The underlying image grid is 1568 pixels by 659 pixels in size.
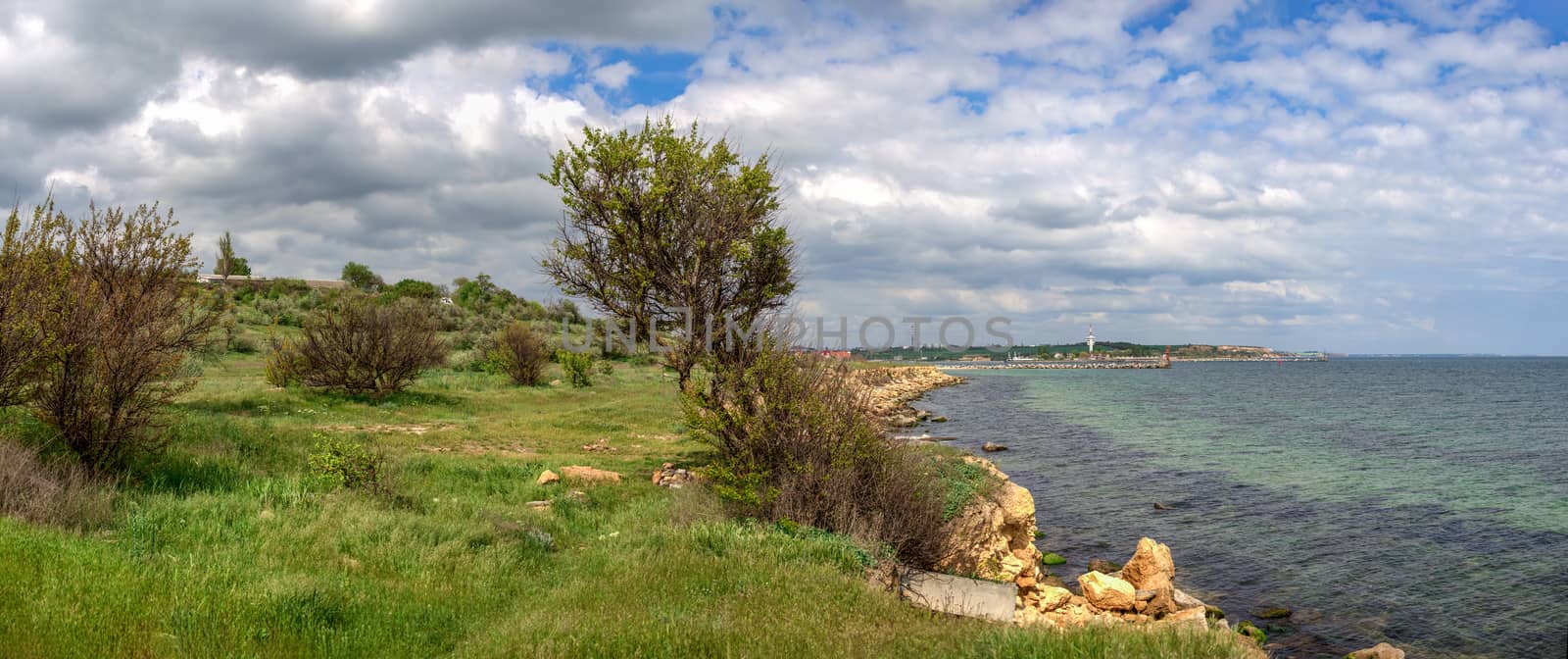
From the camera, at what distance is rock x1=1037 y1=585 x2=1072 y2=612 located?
13.3m

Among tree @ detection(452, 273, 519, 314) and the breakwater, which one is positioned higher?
tree @ detection(452, 273, 519, 314)

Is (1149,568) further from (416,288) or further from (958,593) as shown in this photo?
(416,288)

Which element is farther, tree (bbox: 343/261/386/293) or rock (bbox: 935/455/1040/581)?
tree (bbox: 343/261/386/293)

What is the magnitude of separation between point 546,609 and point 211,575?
3.12 meters

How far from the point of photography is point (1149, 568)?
1429cm

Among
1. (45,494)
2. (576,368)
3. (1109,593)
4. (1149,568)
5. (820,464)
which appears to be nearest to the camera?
(45,494)

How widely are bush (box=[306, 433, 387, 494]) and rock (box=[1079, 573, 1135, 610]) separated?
455 inches

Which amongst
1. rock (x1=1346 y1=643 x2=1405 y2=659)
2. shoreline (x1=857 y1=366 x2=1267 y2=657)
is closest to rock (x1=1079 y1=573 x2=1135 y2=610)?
shoreline (x1=857 y1=366 x2=1267 y2=657)

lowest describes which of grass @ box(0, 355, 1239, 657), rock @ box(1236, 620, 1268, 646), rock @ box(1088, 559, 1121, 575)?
rock @ box(1236, 620, 1268, 646)

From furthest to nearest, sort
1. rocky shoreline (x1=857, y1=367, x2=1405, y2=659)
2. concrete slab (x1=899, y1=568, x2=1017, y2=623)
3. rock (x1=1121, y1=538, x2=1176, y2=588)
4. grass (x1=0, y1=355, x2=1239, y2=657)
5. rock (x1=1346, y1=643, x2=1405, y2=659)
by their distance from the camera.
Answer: rock (x1=1121, y1=538, x2=1176, y2=588) → rocky shoreline (x1=857, y1=367, x2=1405, y2=659) → rock (x1=1346, y1=643, x2=1405, y2=659) → concrete slab (x1=899, y1=568, x2=1017, y2=623) → grass (x1=0, y1=355, x2=1239, y2=657)

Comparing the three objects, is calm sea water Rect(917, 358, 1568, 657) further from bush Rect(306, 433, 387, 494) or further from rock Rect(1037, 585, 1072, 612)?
bush Rect(306, 433, 387, 494)

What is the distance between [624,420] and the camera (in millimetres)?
27344

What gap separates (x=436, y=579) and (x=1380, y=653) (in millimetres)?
12868

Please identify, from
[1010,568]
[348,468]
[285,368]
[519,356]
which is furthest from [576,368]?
[1010,568]
